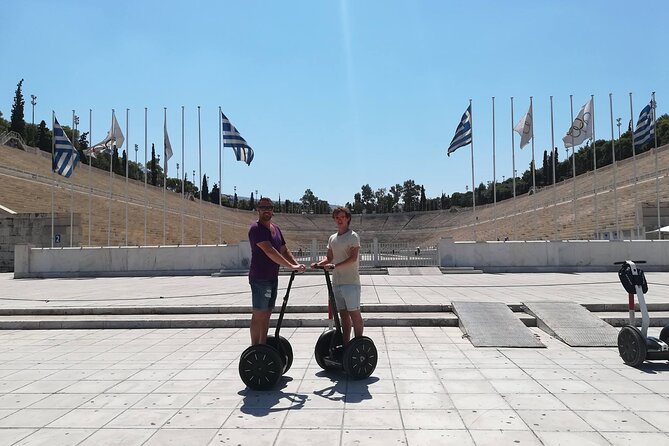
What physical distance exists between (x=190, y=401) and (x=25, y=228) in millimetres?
25371

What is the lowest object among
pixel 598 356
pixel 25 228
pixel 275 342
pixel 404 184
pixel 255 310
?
pixel 598 356

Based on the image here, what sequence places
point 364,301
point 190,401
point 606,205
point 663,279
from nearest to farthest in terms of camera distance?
point 190,401 → point 364,301 → point 663,279 → point 606,205

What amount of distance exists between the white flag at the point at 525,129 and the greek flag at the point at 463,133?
9.03 ft

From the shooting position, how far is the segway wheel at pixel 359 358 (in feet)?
16.9

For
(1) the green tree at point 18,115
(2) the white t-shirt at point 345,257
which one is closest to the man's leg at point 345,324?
(2) the white t-shirt at point 345,257

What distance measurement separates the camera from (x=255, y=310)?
5.03m

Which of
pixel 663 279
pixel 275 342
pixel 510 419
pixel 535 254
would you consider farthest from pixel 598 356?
pixel 535 254

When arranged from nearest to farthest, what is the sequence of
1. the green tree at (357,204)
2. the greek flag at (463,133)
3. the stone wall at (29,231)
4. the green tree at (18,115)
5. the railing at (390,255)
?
the railing at (390,255) < the greek flag at (463,133) < the stone wall at (29,231) < the green tree at (18,115) < the green tree at (357,204)

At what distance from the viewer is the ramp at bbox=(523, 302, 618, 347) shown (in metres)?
6.92

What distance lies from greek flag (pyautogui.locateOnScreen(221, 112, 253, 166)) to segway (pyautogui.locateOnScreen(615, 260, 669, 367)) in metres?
18.4

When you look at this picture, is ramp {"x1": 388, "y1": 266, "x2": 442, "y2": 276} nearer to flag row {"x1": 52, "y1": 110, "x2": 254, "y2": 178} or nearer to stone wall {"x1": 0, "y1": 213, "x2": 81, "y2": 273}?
flag row {"x1": 52, "y1": 110, "x2": 254, "y2": 178}

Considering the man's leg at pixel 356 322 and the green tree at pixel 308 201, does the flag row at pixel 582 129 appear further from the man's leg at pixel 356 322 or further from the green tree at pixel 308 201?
the green tree at pixel 308 201

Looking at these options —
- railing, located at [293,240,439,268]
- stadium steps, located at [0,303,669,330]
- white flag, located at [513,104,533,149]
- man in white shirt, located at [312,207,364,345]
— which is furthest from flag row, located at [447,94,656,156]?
man in white shirt, located at [312,207,364,345]

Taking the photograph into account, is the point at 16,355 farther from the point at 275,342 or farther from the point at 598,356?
the point at 598,356
